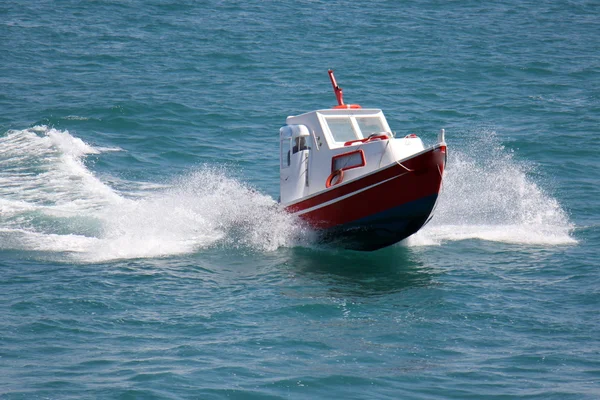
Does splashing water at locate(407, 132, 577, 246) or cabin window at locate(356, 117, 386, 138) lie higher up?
cabin window at locate(356, 117, 386, 138)

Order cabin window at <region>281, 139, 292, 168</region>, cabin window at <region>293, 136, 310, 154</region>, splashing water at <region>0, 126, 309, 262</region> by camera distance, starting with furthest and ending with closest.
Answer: cabin window at <region>281, 139, 292, 168</region> < cabin window at <region>293, 136, 310, 154</region> < splashing water at <region>0, 126, 309, 262</region>

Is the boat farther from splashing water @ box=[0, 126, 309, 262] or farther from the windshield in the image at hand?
splashing water @ box=[0, 126, 309, 262]

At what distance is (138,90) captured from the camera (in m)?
33.3

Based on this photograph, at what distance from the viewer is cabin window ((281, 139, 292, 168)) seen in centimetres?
1872

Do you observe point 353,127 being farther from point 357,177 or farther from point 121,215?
point 121,215

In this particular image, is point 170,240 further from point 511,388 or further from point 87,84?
point 87,84

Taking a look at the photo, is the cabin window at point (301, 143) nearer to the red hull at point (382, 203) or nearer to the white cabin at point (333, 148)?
the white cabin at point (333, 148)

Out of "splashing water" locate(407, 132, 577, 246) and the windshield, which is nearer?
the windshield

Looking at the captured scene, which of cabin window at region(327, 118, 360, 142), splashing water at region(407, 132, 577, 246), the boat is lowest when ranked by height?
splashing water at region(407, 132, 577, 246)

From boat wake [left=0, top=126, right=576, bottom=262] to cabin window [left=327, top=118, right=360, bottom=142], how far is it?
6.64ft

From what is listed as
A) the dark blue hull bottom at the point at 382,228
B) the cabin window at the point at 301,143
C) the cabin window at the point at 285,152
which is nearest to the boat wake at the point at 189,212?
the dark blue hull bottom at the point at 382,228

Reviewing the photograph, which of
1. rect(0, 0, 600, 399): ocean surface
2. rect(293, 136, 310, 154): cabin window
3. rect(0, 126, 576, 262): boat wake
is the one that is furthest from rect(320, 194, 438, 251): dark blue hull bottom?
rect(293, 136, 310, 154): cabin window

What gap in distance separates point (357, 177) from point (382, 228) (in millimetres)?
1284

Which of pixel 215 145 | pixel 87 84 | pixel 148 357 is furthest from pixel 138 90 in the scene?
pixel 148 357
